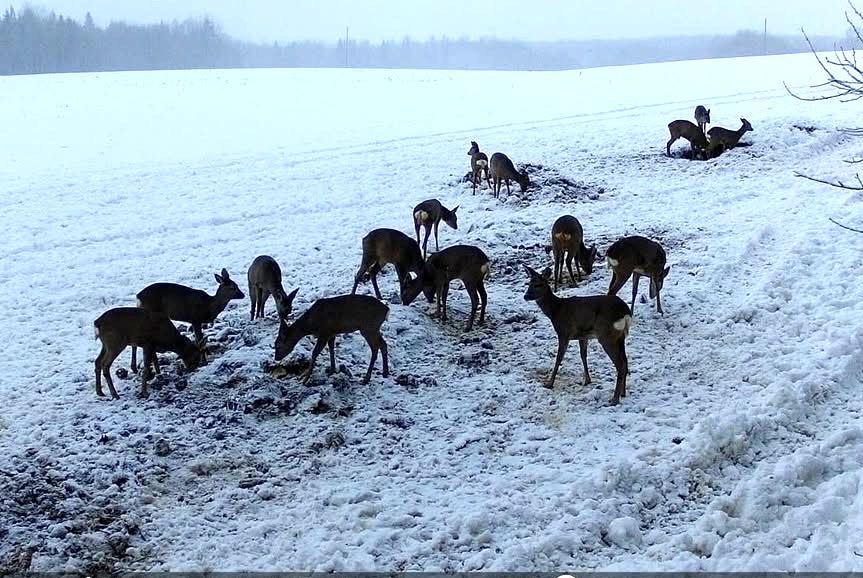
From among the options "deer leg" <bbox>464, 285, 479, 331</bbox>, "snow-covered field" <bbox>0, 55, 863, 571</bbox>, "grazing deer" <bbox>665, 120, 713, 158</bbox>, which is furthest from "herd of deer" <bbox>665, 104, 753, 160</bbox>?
"deer leg" <bbox>464, 285, 479, 331</bbox>

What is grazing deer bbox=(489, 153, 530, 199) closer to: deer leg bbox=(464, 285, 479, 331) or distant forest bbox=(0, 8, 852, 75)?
deer leg bbox=(464, 285, 479, 331)

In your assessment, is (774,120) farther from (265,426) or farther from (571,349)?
(265,426)

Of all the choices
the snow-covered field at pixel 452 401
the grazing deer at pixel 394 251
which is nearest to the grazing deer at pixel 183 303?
the snow-covered field at pixel 452 401

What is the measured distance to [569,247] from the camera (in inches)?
444

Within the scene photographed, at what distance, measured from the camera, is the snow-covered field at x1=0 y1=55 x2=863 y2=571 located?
6.16 m

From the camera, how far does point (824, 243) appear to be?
12344mm

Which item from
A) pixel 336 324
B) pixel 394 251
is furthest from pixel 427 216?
pixel 336 324

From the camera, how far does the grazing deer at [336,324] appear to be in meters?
8.47

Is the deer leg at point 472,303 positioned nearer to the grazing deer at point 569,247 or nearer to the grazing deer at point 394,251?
the grazing deer at point 394,251

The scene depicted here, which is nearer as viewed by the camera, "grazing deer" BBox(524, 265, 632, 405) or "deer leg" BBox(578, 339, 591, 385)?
"grazing deer" BBox(524, 265, 632, 405)

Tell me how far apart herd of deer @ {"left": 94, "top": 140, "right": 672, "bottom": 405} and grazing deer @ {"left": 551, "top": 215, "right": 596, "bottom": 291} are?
14 millimetres

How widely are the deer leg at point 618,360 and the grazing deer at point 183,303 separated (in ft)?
15.2

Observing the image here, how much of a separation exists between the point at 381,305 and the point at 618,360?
8.19ft

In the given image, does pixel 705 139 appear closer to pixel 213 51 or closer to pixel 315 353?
pixel 315 353
